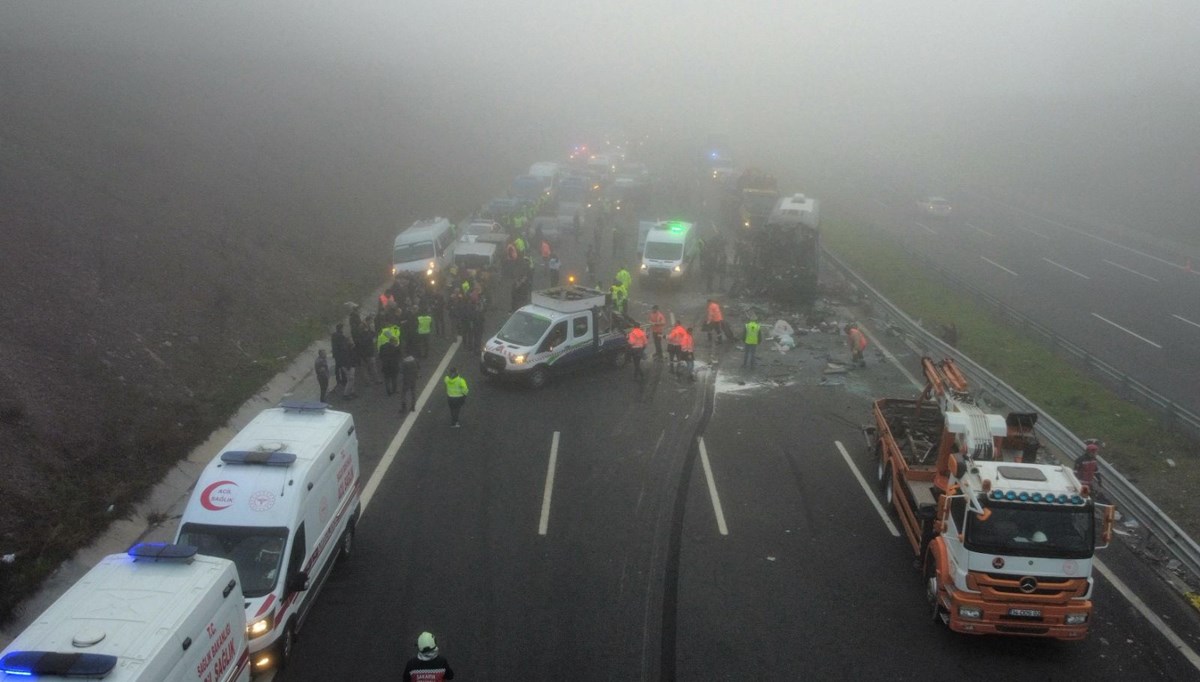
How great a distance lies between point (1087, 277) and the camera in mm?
37094

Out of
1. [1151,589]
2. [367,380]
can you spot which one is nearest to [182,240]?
[367,380]

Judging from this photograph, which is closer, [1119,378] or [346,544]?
[346,544]

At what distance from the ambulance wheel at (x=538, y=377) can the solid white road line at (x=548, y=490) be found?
2.78m

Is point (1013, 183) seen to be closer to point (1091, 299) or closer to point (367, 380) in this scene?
point (1091, 299)

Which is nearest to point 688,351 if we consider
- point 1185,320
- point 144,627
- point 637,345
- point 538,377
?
point 637,345

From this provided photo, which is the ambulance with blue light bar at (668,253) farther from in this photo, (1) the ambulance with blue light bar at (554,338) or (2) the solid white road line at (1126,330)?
(2) the solid white road line at (1126,330)

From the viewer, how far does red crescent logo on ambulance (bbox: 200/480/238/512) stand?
10680mm

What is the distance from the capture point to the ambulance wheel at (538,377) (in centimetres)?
2088

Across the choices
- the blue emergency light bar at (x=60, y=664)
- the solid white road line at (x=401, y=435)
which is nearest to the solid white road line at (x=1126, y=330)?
the solid white road line at (x=401, y=435)

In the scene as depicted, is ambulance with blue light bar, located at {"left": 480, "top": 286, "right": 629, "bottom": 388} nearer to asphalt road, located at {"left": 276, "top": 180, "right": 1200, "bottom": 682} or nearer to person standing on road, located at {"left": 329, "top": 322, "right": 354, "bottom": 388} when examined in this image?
asphalt road, located at {"left": 276, "top": 180, "right": 1200, "bottom": 682}

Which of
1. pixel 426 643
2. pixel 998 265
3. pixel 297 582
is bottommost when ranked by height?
pixel 998 265

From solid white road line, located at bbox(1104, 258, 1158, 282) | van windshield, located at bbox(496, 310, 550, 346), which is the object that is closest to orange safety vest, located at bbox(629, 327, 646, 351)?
van windshield, located at bbox(496, 310, 550, 346)

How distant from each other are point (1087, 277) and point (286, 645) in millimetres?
36435

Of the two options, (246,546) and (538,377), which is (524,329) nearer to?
(538,377)
